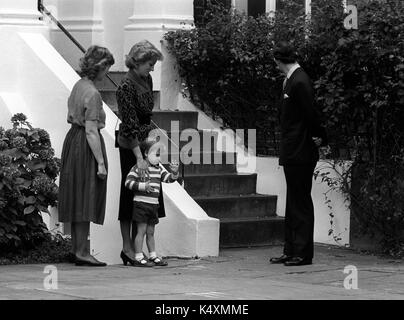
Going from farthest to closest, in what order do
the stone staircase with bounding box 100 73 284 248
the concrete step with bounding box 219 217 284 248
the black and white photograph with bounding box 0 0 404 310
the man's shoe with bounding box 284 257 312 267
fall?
the stone staircase with bounding box 100 73 284 248, the concrete step with bounding box 219 217 284 248, the man's shoe with bounding box 284 257 312 267, the black and white photograph with bounding box 0 0 404 310

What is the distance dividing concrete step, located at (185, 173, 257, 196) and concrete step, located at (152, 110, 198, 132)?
83 centimetres

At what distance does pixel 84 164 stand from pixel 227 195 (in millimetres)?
2494

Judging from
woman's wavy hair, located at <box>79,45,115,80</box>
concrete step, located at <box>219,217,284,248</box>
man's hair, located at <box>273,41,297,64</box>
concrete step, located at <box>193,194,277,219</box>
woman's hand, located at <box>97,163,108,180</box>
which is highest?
man's hair, located at <box>273,41,297,64</box>

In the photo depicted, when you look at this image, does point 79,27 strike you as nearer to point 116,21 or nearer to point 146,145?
point 116,21

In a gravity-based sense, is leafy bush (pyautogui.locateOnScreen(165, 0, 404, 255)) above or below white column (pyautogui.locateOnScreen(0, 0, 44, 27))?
below

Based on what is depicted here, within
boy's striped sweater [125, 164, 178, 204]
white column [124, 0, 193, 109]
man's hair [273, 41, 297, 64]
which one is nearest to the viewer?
boy's striped sweater [125, 164, 178, 204]

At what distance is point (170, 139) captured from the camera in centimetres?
1238

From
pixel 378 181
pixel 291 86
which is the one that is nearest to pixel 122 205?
pixel 291 86

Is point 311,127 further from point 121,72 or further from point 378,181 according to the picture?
point 121,72

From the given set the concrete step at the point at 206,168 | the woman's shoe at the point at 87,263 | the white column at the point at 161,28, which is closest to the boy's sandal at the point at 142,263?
the woman's shoe at the point at 87,263

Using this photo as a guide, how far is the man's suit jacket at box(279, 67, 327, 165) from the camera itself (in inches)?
420

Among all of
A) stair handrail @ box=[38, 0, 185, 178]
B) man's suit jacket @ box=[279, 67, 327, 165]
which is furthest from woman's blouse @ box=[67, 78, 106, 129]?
man's suit jacket @ box=[279, 67, 327, 165]

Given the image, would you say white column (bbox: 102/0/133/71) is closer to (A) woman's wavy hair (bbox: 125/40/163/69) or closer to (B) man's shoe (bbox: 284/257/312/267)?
(A) woman's wavy hair (bbox: 125/40/163/69)

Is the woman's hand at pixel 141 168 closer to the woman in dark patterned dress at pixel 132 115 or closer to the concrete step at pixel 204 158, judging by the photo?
the woman in dark patterned dress at pixel 132 115
